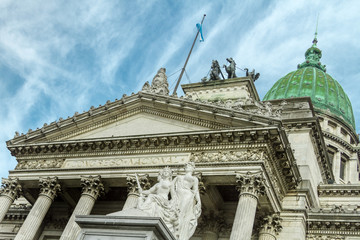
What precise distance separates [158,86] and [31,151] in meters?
8.35

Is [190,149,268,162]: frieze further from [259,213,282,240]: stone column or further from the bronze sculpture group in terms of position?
the bronze sculpture group

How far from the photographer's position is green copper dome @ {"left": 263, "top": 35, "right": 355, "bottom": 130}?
46.0 m

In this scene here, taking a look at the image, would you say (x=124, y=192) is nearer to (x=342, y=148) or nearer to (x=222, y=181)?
(x=222, y=181)

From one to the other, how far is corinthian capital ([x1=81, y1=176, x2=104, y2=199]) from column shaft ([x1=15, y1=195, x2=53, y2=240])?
232 cm

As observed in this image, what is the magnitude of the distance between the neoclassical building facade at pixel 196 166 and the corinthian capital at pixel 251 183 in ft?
0.14

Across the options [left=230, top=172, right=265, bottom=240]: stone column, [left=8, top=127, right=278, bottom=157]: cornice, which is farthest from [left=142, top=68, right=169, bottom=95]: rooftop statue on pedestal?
[left=230, top=172, right=265, bottom=240]: stone column

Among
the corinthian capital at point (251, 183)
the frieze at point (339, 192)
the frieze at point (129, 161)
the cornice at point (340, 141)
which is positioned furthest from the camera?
the cornice at point (340, 141)

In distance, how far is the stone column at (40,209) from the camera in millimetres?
22062

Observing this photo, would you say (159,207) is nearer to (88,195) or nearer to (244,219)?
(244,219)

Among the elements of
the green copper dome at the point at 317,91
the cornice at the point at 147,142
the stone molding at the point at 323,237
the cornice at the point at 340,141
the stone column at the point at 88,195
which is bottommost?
the stone column at the point at 88,195

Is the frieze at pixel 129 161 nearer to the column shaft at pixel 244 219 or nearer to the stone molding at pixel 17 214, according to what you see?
the column shaft at pixel 244 219

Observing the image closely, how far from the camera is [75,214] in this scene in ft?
68.6

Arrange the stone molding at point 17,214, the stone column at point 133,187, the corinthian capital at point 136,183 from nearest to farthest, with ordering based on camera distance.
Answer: the stone column at point 133,187 < the corinthian capital at point 136,183 < the stone molding at point 17,214

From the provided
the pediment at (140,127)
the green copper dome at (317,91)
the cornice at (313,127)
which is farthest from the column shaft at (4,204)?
the green copper dome at (317,91)
